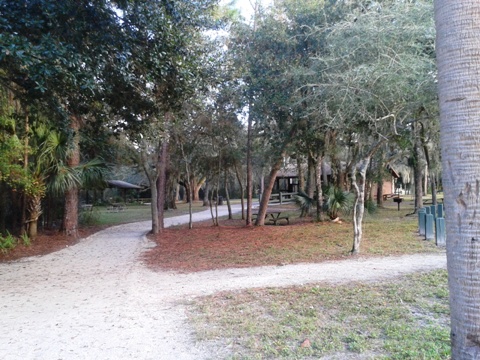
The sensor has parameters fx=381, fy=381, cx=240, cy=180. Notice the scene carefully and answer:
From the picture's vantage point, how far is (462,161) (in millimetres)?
2389

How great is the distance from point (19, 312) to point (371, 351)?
4593mm

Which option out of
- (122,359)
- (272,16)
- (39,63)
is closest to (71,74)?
(39,63)

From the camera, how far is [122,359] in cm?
363

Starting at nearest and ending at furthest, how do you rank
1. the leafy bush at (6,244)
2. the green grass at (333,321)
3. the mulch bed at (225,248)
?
the green grass at (333,321), the mulch bed at (225,248), the leafy bush at (6,244)

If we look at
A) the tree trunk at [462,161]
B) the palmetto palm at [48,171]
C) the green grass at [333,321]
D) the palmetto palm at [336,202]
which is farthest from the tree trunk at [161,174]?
the tree trunk at [462,161]

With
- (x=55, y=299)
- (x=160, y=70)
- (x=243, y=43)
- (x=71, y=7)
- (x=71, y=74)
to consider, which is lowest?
(x=55, y=299)

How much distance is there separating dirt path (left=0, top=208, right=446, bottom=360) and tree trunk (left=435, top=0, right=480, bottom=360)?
7.30 feet

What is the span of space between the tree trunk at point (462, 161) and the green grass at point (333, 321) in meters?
1.30

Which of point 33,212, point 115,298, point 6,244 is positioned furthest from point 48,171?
point 115,298

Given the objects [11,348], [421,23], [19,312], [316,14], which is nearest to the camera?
[11,348]

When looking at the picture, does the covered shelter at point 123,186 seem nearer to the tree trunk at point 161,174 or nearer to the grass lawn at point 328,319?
the tree trunk at point 161,174

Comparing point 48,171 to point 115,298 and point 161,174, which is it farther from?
point 115,298

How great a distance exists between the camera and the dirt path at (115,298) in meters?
3.95

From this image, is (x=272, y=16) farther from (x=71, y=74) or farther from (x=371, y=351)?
(x=371, y=351)
